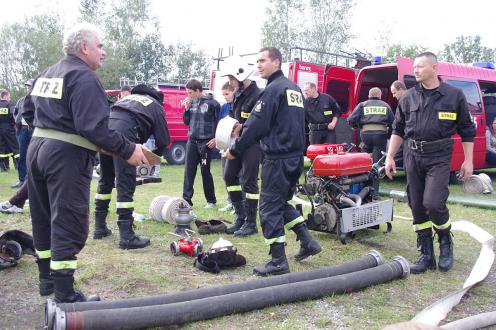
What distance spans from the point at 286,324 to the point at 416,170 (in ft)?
6.84

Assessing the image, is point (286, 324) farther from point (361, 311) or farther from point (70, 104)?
point (70, 104)

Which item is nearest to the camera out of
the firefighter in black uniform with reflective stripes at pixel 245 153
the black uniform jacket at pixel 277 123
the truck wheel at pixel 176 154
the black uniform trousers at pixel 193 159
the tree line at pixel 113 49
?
the black uniform jacket at pixel 277 123

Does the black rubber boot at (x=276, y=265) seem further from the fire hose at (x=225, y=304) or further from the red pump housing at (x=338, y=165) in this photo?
the red pump housing at (x=338, y=165)

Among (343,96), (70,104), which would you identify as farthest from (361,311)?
(343,96)

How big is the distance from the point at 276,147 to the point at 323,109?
5717 mm

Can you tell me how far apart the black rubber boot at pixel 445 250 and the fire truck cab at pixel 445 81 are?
15.6ft

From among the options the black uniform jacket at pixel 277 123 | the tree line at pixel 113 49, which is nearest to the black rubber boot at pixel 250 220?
the black uniform jacket at pixel 277 123

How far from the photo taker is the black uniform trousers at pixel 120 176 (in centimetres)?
508

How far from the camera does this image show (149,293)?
3.91 metres

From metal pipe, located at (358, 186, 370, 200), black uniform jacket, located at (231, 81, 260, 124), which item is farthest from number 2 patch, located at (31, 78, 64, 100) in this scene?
metal pipe, located at (358, 186, 370, 200)

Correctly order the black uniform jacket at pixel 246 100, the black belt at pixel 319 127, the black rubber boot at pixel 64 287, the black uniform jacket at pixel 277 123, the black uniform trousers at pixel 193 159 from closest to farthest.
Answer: the black rubber boot at pixel 64 287 → the black uniform jacket at pixel 277 123 → the black uniform jacket at pixel 246 100 → the black uniform trousers at pixel 193 159 → the black belt at pixel 319 127

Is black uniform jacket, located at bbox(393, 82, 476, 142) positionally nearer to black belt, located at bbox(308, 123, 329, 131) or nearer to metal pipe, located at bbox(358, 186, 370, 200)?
metal pipe, located at bbox(358, 186, 370, 200)

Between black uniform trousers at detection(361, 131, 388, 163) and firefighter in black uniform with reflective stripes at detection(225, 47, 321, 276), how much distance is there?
15.9ft

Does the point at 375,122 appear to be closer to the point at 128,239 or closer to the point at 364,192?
the point at 364,192
